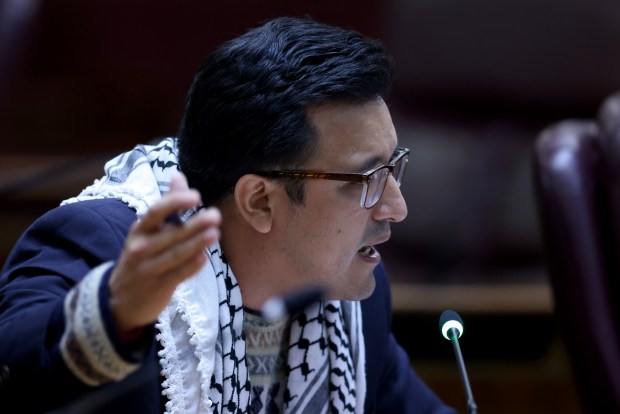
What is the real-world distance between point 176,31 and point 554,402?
1564 millimetres

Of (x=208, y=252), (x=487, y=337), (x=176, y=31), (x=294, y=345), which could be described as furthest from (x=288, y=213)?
(x=176, y=31)

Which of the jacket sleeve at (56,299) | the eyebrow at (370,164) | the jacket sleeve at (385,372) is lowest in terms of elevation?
the jacket sleeve at (385,372)

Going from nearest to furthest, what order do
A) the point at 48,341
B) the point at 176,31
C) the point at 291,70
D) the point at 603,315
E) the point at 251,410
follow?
the point at 48,341, the point at 291,70, the point at 251,410, the point at 603,315, the point at 176,31

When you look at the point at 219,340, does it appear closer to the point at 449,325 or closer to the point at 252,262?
the point at 252,262

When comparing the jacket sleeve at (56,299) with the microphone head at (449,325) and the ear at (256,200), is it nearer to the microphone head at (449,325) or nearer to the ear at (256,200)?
the ear at (256,200)

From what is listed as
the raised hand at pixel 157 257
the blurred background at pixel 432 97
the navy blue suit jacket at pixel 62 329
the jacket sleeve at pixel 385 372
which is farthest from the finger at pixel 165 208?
the blurred background at pixel 432 97

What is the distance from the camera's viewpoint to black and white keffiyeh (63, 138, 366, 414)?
150cm

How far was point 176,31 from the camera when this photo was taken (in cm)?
320

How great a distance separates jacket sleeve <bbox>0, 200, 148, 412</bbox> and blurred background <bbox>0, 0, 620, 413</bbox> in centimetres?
147

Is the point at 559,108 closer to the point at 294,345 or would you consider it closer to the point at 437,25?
the point at 437,25

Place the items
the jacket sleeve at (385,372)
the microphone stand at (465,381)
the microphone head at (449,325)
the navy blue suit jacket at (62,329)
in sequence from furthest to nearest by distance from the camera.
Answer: the jacket sleeve at (385,372), the microphone head at (449,325), the microphone stand at (465,381), the navy blue suit jacket at (62,329)

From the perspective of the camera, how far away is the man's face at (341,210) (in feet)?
5.23

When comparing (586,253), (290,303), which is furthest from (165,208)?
(586,253)

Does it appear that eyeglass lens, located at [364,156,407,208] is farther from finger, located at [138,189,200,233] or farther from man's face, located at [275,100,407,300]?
finger, located at [138,189,200,233]
